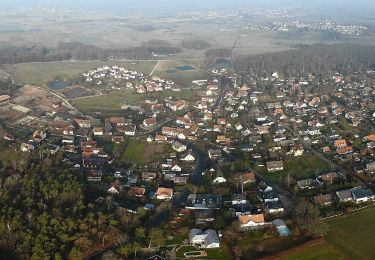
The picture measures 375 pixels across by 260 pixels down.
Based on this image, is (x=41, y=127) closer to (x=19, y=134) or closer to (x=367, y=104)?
(x=19, y=134)

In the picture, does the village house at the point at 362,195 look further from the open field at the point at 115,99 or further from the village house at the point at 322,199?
the open field at the point at 115,99

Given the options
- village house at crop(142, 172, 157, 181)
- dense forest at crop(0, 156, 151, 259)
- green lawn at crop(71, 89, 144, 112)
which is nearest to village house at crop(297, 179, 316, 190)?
village house at crop(142, 172, 157, 181)

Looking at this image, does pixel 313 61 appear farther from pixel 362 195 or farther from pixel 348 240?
pixel 348 240

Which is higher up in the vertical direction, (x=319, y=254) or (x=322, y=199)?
(x=322, y=199)

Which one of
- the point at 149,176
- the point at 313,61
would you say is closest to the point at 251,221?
the point at 149,176

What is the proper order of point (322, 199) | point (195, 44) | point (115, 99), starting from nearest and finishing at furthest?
point (322, 199) < point (115, 99) < point (195, 44)

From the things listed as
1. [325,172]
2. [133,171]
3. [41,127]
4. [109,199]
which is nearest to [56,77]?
[41,127]

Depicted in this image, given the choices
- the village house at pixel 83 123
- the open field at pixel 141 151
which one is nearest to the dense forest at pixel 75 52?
the village house at pixel 83 123
